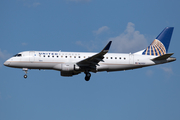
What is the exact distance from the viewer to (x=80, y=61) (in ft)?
148

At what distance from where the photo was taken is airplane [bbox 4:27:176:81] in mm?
45594

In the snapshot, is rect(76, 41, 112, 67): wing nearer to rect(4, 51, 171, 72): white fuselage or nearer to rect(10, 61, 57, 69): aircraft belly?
rect(4, 51, 171, 72): white fuselage

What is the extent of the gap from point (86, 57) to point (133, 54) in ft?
24.7

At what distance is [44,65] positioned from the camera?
45656mm

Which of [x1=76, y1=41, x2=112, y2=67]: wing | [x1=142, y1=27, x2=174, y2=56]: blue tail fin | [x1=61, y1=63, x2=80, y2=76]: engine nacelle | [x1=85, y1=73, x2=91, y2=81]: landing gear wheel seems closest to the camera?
[x1=76, y1=41, x2=112, y2=67]: wing

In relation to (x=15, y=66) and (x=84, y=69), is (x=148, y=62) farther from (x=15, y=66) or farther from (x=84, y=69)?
(x=15, y=66)

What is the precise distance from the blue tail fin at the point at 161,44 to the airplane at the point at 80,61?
1734 mm

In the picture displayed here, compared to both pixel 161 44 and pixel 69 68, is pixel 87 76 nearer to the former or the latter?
pixel 69 68

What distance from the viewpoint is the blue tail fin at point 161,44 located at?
51.1 meters

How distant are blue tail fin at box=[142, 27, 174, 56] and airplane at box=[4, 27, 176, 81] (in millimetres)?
1734

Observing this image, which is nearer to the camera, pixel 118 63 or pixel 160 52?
pixel 118 63

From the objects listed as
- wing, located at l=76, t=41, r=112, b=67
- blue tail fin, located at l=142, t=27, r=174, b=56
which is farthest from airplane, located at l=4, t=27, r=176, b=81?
blue tail fin, located at l=142, t=27, r=174, b=56

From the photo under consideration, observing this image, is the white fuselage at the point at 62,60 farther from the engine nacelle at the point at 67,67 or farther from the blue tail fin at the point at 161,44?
the blue tail fin at the point at 161,44

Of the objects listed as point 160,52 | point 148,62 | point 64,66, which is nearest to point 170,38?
point 160,52
